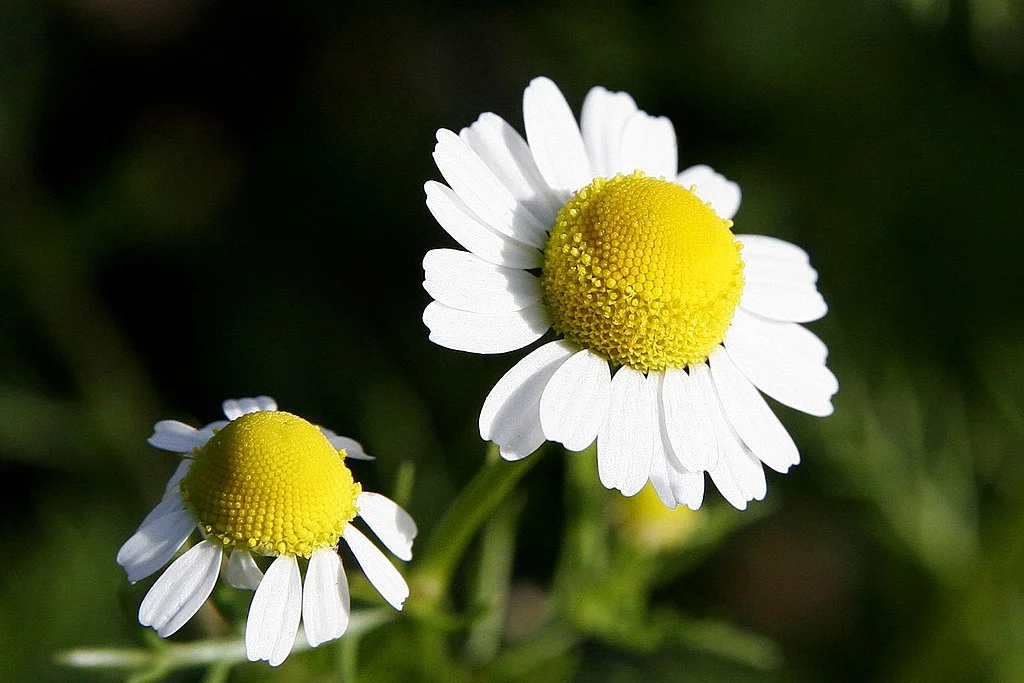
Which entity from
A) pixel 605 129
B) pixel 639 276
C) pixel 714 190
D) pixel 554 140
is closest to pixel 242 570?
pixel 639 276

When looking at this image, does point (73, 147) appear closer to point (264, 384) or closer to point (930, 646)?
point (264, 384)

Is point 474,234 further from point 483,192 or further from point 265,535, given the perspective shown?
→ point 265,535

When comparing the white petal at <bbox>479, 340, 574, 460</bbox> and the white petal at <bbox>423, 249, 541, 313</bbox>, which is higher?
the white petal at <bbox>423, 249, 541, 313</bbox>

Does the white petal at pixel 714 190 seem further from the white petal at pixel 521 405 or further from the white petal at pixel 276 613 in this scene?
the white petal at pixel 276 613

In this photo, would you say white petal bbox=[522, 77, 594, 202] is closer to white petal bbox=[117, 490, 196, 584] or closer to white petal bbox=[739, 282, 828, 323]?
white petal bbox=[739, 282, 828, 323]

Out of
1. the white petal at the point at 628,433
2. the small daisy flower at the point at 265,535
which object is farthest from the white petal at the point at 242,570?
the white petal at the point at 628,433

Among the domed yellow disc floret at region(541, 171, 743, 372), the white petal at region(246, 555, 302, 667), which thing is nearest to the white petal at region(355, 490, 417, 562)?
the white petal at region(246, 555, 302, 667)
